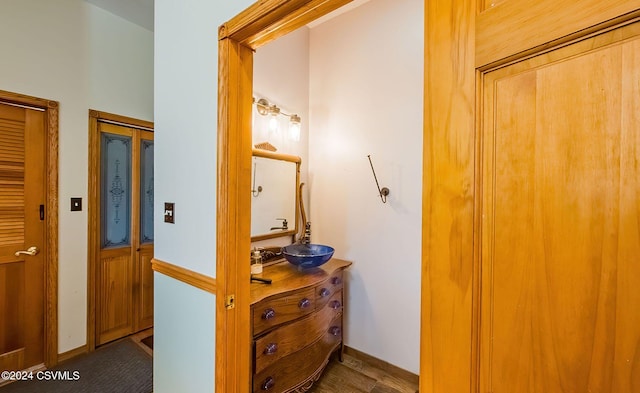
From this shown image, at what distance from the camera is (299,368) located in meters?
1.76

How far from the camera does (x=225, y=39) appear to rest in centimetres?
117

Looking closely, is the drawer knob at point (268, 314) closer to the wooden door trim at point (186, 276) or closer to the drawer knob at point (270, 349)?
the drawer knob at point (270, 349)

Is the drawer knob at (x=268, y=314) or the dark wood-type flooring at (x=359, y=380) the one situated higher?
the drawer knob at (x=268, y=314)

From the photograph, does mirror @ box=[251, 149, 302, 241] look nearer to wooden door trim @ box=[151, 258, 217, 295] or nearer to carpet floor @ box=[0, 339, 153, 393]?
wooden door trim @ box=[151, 258, 217, 295]

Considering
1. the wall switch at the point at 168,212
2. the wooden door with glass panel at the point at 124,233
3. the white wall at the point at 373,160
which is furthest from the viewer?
the wooden door with glass panel at the point at 124,233

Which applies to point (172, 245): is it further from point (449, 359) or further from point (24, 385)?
point (24, 385)

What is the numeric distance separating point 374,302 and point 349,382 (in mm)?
602

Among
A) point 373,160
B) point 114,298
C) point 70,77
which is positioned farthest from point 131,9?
point 114,298

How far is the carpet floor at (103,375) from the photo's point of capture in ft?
6.16

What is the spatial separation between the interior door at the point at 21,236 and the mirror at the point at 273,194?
62.8 inches

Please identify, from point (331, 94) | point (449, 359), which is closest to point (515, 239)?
point (449, 359)

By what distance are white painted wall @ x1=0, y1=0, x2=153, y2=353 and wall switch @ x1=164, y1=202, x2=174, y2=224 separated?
52.0 inches

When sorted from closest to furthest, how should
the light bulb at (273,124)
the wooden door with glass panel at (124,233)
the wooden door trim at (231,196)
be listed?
the wooden door trim at (231,196) < the light bulb at (273,124) < the wooden door with glass panel at (124,233)

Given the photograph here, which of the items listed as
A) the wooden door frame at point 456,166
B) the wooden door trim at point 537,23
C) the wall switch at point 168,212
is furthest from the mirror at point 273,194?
the wooden door trim at point 537,23
